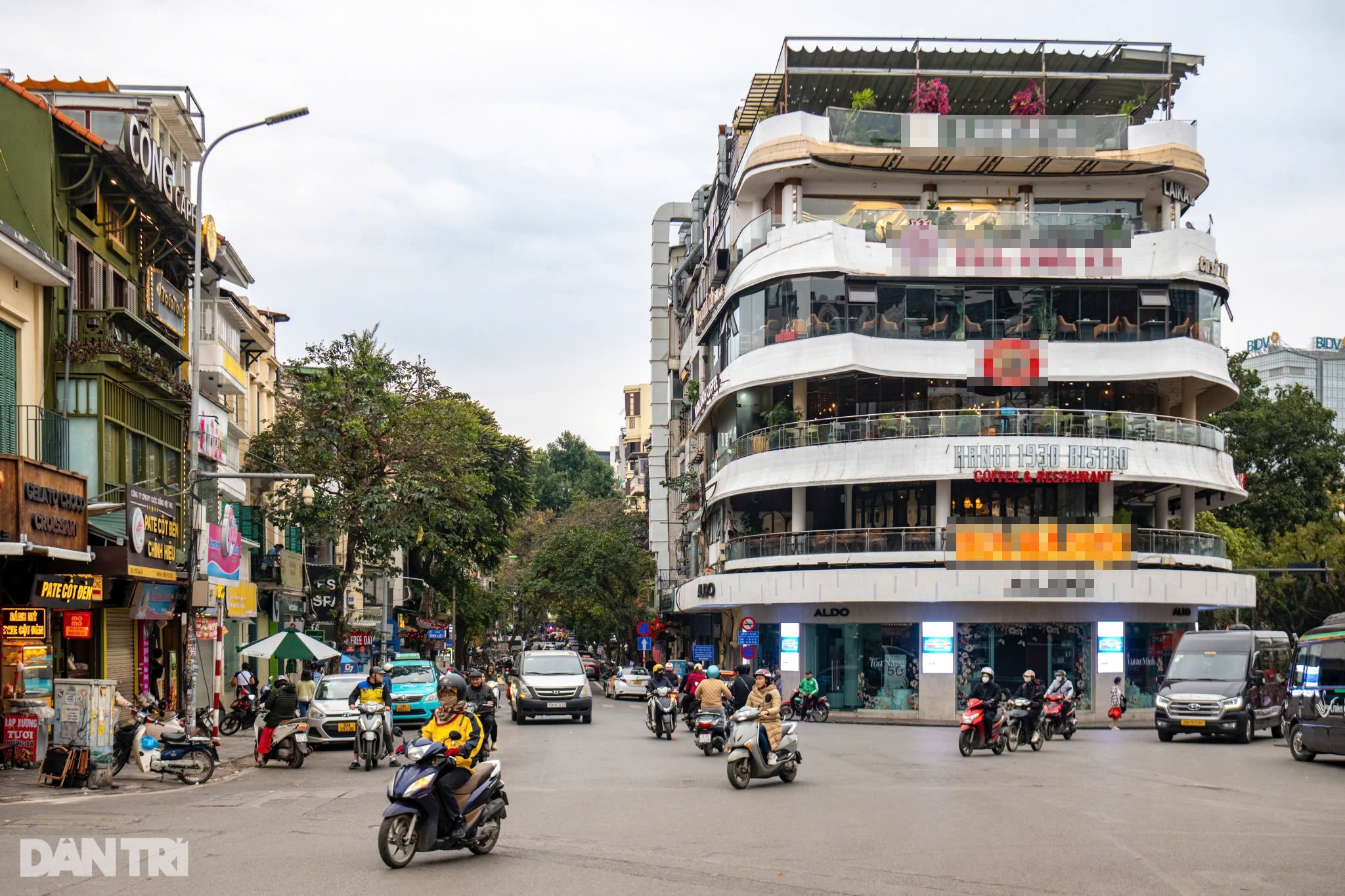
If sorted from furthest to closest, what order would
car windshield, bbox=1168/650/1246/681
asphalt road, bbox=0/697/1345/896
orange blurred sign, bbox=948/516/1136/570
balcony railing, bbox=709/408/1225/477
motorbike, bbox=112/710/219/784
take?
1. balcony railing, bbox=709/408/1225/477
2. orange blurred sign, bbox=948/516/1136/570
3. car windshield, bbox=1168/650/1246/681
4. motorbike, bbox=112/710/219/784
5. asphalt road, bbox=0/697/1345/896

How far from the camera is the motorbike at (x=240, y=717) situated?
32594 mm

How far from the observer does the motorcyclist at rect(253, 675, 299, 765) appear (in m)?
24.3

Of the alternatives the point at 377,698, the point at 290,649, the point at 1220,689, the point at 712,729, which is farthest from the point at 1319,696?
the point at 290,649

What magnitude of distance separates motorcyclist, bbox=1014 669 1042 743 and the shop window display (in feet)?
50.8

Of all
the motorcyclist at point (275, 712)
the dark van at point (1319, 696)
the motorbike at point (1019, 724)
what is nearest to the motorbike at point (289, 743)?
the motorcyclist at point (275, 712)

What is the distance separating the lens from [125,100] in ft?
97.7

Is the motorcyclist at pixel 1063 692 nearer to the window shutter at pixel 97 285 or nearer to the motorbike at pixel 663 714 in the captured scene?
the motorbike at pixel 663 714

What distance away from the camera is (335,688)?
28.8 meters

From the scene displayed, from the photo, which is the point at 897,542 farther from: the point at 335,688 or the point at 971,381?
the point at 335,688

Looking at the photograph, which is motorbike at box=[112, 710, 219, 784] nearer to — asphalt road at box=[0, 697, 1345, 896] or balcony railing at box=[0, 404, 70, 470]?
asphalt road at box=[0, 697, 1345, 896]

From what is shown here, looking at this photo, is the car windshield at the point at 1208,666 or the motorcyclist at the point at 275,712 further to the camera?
the car windshield at the point at 1208,666

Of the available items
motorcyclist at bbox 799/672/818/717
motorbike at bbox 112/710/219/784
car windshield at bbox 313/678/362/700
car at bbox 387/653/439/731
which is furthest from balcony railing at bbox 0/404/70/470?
motorcyclist at bbox 799/672/818/717

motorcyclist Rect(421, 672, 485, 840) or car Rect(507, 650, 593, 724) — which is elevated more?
motorcyclist Rect(421, 672, 485, 840)

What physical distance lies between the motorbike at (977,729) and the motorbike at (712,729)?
4.15m
